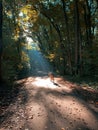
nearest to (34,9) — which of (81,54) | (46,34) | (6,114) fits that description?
(81,54)

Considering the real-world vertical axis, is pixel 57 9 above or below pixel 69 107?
above

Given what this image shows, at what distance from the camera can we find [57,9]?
2306cm

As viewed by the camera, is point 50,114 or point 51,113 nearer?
point 50,114

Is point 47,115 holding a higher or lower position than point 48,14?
lower

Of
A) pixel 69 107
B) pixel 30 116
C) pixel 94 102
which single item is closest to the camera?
pixel 30 116

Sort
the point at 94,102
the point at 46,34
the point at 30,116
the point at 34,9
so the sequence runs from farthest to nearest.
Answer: the point at 46,34 → the point at 34,9 → the point at 94,102 → the point at 30,116

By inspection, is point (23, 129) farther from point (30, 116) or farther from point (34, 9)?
point (34, 9)

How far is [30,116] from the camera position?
7.77 meters

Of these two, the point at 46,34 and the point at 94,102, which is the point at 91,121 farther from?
the point at 46,34

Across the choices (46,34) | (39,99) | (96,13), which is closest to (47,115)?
(39,99)

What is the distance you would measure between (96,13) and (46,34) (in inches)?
500

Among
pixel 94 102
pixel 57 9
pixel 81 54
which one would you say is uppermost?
pixel 57 9

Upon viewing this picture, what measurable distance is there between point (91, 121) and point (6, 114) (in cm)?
330

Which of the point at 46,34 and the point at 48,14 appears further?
the point at 46,34
